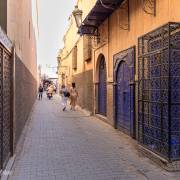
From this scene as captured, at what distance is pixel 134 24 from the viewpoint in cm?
984

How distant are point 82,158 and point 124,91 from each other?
392 centimetres

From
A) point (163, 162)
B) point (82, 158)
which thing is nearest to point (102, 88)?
point (82, 158)

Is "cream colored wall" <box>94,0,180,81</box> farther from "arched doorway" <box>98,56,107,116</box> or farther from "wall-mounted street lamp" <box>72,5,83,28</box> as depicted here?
"wall-mounted street lamp" <box>72,5,83,28</box>

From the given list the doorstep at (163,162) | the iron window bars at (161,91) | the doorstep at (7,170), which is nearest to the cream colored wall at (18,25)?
the doorstep at (7,170)

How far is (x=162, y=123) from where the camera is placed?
6.77 meters

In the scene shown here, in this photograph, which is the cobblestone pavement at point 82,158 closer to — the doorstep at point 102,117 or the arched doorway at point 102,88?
the doorstep at point 102,117

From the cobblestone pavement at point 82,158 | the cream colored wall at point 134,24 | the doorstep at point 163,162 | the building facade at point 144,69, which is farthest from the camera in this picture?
the cream colored wall at point 134,24

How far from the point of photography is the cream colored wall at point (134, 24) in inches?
286

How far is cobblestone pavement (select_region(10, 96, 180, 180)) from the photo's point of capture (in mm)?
6258

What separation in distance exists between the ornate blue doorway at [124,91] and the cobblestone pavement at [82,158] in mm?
408

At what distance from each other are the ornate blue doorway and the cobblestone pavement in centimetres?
41

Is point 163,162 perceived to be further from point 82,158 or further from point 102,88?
point 102,88

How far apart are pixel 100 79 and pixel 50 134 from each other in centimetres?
535

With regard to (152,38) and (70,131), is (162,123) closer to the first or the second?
(152,38)
